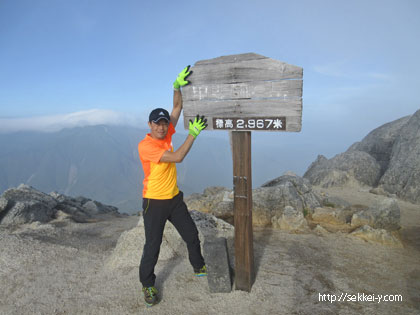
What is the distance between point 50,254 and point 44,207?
18.2 ft

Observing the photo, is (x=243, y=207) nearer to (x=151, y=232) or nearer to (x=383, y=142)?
(x=151, y=232)

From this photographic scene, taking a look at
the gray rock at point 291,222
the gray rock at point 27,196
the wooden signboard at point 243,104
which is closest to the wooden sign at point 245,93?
the wooden signboard at point 243,104

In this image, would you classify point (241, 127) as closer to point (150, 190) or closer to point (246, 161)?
point (246, 161)

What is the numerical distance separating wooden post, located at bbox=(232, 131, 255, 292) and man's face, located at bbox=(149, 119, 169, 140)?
112 cm

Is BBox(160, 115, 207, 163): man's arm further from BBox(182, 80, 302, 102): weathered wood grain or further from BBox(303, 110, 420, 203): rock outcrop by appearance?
BBox(303, 110, 420, 203): rock outcrop

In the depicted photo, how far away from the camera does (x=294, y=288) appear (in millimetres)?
4961

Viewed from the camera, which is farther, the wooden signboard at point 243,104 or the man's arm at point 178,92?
the man's arm at point 178,92

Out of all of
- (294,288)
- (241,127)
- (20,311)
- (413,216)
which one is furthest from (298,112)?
(413,216)

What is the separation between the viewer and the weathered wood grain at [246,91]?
164 inches

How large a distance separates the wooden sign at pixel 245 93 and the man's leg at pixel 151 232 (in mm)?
1466

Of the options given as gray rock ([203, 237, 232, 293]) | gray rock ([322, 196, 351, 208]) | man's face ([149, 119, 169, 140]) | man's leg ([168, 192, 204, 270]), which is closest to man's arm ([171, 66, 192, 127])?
man's face ([149, 119, 169, 140])

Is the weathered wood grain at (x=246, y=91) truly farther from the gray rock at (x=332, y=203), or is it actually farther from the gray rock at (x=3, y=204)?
the gray rock at (x=3, y=204)

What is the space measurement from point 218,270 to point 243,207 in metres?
1.16

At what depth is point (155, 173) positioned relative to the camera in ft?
15.3
